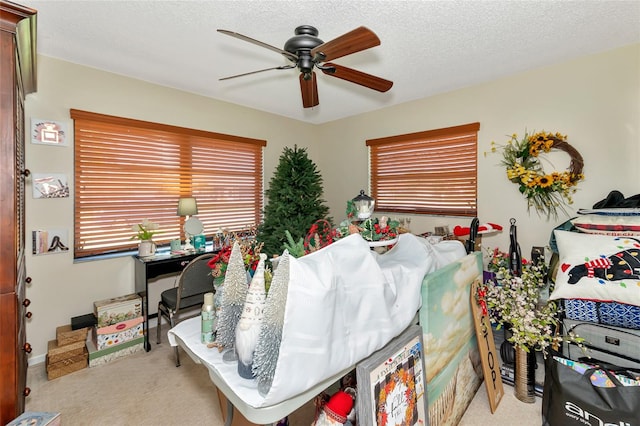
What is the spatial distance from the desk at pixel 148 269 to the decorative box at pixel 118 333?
6 cm

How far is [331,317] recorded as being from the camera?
998mm

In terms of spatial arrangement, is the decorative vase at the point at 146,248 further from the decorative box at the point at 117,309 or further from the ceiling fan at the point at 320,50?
the ceiling fan at the point at 320,50

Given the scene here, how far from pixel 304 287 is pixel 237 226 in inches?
128

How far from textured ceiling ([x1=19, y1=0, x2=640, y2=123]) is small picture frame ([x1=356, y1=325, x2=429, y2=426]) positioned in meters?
2.01

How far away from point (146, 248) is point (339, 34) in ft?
8.78

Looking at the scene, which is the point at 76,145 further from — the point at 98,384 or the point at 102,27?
the point at 98,384

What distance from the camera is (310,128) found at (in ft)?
16.0

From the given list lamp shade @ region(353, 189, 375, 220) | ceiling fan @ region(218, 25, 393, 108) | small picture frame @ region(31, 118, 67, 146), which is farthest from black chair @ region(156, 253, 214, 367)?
ceiling fan @ region(218, 25, 393, 108)

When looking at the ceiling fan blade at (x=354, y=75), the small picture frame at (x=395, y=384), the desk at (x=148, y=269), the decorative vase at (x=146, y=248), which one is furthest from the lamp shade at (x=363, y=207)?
the decorative vase at (x=146, y=248)

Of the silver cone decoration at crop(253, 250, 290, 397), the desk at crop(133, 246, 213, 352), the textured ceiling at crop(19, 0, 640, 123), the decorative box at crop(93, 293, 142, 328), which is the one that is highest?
the textured ceiling at crop(19, 0, 640, 123)

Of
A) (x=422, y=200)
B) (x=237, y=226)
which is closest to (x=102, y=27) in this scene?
(x=237, y=226)

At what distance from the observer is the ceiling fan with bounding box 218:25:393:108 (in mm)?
1587

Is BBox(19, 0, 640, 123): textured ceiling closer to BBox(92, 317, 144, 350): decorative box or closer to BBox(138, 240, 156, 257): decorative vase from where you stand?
BBox(138, 240, 156, 257): decorative vase

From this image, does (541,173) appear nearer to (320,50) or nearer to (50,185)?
(320,50)
